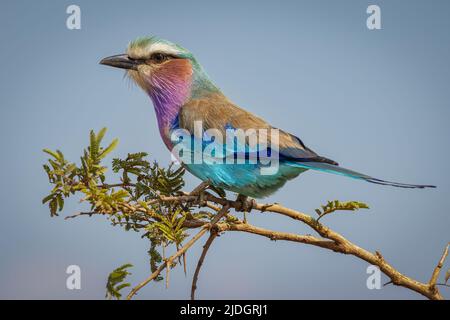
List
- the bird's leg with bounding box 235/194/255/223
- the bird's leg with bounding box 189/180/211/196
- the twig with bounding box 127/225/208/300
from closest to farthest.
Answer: the twig with bounding box 127/225/208/300
the bird's leg with bounding box 189/180/211/196
the bird's leg with bounding box 235/194/255/223

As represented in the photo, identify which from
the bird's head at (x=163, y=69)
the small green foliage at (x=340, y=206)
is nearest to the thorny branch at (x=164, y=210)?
the small green foliage at (x=340, y=206)

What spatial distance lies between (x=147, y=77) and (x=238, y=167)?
0.98 meters

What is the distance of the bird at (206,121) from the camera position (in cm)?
287

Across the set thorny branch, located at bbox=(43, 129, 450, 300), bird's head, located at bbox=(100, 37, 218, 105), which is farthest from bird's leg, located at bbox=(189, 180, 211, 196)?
bird's head, located at bbox=(100, 37, 218, 105)

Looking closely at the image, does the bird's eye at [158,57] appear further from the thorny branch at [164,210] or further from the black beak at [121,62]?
the thorny branch at [164,210]

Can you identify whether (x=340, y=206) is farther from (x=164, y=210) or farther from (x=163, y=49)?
(x=163, y=49)

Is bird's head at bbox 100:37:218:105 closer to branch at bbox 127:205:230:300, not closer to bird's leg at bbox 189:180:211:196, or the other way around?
bird's leg at bbox 189:180:211:196

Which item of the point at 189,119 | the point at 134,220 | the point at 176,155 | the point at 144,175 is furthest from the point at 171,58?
the point at 134,220

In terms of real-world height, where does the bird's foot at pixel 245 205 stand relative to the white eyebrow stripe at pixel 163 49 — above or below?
below

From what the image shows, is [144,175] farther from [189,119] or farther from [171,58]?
[171,58]

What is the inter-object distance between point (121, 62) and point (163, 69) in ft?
0.83

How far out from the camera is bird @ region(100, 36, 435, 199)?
9.41 ft

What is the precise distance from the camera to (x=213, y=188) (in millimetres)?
2922

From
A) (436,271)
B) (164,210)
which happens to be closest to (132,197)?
(164,210)
